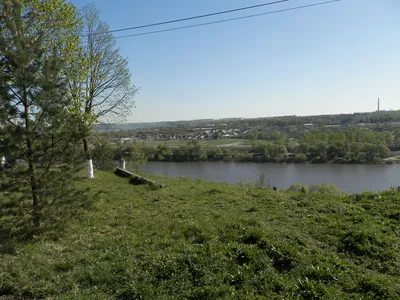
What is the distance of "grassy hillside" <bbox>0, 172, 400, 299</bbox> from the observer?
335cm

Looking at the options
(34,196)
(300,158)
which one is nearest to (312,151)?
(300,158)

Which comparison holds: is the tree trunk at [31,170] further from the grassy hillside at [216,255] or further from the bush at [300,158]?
the bush at [300,158]

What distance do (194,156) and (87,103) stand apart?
2701 cm

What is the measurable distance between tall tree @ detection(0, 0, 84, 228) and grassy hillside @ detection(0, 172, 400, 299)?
0.86 meters

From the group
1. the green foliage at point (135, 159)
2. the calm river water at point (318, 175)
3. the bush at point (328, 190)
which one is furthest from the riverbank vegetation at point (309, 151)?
the bush at point (328, 190)

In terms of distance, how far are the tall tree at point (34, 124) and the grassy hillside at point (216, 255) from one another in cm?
86

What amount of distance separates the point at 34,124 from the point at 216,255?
380cm

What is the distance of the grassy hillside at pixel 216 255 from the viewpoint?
3.35 m

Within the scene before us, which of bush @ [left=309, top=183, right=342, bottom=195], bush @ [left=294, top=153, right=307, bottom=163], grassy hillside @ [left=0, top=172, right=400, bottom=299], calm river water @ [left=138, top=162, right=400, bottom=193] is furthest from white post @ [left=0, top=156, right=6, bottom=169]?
bush @ [left=294, top=153, right=307, bottom=163]

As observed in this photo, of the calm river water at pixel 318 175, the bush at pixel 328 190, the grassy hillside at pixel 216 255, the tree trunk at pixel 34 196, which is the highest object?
the tree trunk at pixel 34 196

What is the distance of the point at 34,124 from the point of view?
4941 millimetres

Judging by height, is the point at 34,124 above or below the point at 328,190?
above

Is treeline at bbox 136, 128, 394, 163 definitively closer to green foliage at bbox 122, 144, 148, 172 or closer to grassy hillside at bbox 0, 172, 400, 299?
green foliage at bbox 122, 144, 148, 172

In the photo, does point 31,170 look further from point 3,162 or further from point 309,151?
point 309,151
